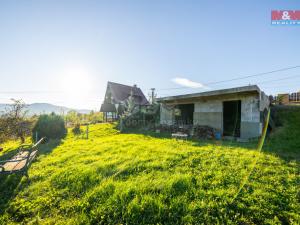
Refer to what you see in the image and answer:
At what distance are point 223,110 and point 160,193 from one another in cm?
909

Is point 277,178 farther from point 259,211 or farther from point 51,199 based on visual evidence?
→ point 51,199

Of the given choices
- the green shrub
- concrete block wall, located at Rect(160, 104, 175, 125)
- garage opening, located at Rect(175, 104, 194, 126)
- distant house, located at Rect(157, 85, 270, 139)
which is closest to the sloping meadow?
distant house, located at Rect(157, 85, 270, 139)

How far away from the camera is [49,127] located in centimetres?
1129

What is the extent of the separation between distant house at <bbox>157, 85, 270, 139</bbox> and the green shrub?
8.98m

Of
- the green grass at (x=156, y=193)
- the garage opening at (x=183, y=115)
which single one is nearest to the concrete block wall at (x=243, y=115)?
the garage opening at (x=183, y=115)

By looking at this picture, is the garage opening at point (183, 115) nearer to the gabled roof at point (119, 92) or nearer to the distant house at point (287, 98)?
the distant house at point (287, 98)

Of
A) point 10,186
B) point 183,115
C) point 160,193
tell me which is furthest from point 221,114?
point 10,186

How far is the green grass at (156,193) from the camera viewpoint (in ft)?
7.95

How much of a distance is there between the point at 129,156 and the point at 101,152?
1.61m

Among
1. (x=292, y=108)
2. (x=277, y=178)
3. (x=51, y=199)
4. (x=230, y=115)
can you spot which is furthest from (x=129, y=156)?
(x=292, y=108)

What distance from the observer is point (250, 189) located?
3041 mm

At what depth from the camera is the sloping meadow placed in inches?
95.3

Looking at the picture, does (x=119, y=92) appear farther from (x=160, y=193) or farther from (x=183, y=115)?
(x=160, y=193)

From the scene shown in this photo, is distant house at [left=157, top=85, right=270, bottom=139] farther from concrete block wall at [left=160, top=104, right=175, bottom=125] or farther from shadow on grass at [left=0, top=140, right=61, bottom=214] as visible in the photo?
shadow on grass at [left=0, top=140, right=61, bottom=214]
